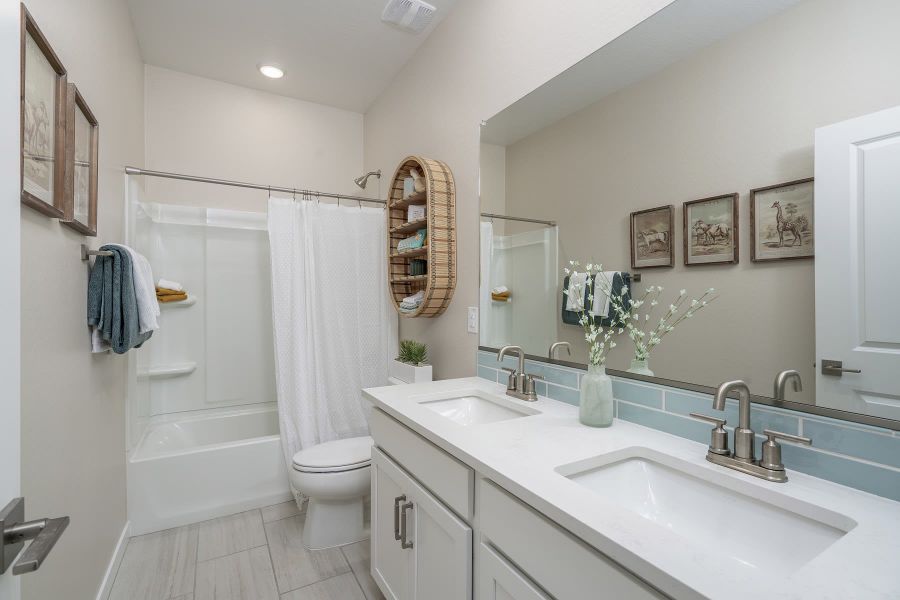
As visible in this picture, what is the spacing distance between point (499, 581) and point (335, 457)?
1343 millimetres

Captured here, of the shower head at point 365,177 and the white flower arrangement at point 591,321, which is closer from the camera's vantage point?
the white flower arrangement at point 591,321

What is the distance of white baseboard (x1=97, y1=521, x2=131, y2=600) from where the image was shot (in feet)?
5.29

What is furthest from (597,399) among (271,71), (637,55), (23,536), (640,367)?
(271,71)

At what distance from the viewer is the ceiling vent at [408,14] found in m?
2.07

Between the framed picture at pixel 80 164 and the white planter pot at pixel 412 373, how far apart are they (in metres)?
1.43

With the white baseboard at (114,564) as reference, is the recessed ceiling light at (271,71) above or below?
above

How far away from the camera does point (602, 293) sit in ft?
4.32

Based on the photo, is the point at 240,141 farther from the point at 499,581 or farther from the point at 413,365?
the point at 499,581

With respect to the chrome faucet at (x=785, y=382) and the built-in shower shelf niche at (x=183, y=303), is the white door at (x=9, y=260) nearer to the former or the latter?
the chrome faucet at (x=785, y=382)

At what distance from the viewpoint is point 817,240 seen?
2.79ft

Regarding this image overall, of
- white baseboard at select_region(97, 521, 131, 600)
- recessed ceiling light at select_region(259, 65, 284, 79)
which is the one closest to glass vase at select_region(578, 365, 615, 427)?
white baseboard at select_region(97, 521, 131, 600)

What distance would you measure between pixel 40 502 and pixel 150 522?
136 centimetres

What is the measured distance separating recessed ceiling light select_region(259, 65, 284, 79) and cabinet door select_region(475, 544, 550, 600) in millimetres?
2960

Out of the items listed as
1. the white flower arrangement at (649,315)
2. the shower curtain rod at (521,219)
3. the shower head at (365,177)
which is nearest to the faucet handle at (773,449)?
the white flower arrangement at (649,315)
